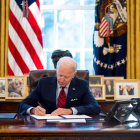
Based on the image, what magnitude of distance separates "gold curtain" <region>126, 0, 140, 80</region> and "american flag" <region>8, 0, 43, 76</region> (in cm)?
145

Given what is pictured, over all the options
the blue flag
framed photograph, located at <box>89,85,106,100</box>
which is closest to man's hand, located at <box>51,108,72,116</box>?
framed photograph, located at <box>89,85,106,100</box>

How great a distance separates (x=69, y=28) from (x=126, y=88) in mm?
1457

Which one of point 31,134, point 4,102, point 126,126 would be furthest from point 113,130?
point 4,102

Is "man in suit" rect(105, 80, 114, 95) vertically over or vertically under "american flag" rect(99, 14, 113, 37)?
under

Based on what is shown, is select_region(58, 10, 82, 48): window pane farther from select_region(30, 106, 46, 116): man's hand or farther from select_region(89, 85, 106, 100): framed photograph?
select_region(30, 106, 46, 116): man's hand

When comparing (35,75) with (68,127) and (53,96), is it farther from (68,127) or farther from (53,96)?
(68,127)

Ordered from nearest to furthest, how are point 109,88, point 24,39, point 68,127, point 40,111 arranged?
point 68,127, point 40,111, point 109,88, point 24,39

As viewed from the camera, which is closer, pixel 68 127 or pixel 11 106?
pixel 68 127

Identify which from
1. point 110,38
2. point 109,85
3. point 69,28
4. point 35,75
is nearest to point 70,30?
point 69,28

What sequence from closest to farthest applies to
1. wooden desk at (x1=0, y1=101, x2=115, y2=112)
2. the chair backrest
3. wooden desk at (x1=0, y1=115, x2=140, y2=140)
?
1. wooden desk at (x1=0, y1=115, x2=140, y2=140)
2. the chair backrest
3. wooden desk at (x1=0, y1=101, x2=115, y2=112)

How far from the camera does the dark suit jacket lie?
2.77m

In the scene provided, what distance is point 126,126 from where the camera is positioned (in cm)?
190

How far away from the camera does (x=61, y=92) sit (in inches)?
111

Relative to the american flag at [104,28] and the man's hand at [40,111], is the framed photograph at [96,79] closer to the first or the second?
the american flag at [104,28]
